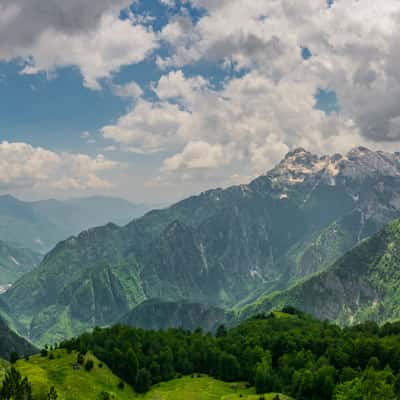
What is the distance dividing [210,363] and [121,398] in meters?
45.7

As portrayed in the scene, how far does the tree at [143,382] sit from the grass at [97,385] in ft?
8.18

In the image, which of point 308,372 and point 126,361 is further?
point 126,361

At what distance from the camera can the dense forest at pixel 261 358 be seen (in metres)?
140

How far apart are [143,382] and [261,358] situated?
4381cm

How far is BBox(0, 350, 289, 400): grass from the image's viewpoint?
409 feet

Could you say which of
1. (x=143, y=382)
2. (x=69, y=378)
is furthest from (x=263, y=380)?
(x=69, y=378)

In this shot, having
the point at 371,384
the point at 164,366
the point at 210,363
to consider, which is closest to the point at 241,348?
the point at 210,363

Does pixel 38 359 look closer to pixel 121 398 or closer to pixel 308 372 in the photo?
pixel 121 398

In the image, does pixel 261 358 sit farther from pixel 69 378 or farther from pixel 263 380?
pixel 69 378

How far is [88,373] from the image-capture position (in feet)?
474

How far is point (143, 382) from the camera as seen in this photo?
15175 cm

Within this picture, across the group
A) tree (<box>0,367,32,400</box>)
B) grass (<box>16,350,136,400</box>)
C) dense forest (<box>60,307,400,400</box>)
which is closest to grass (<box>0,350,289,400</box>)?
grass (<box>16,350,136,400</box>)

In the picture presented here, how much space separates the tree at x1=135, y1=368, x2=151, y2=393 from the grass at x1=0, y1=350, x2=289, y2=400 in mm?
2493

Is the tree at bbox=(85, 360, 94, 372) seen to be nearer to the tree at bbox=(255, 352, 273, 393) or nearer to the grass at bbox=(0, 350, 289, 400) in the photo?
the grass at bbox=(0, 350, 289, 400)
